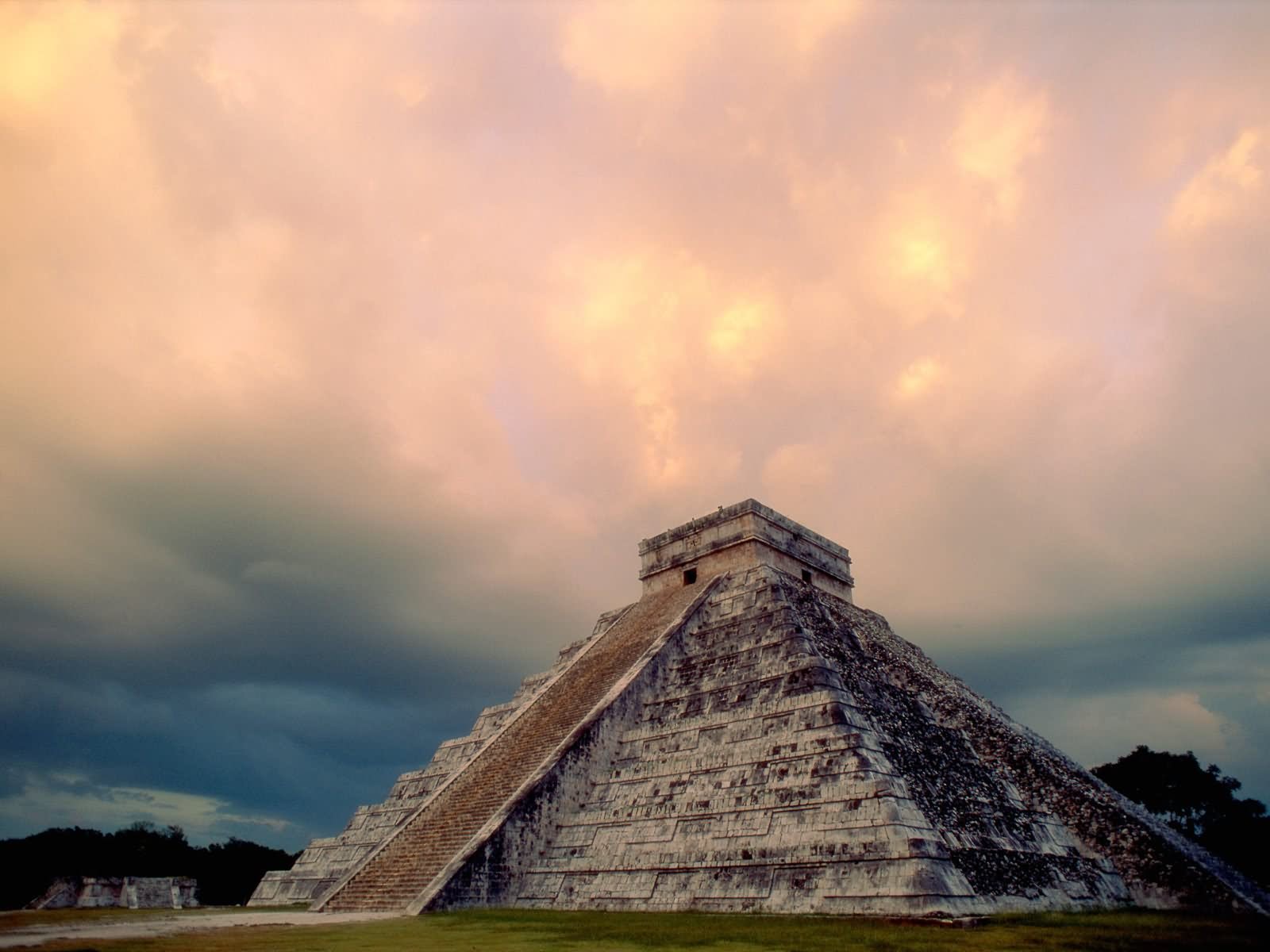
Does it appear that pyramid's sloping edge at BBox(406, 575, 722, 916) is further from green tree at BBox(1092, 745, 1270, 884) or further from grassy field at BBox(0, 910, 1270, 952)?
green tree at BBox(1092, 745, 1270, 884)

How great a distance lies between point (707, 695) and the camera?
1576cm

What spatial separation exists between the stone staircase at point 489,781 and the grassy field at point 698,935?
9.52ft

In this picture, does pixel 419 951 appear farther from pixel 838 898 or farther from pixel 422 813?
pixel 422 813

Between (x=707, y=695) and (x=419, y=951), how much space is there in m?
8.61

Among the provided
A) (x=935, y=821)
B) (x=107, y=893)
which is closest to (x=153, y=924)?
(x=935, y=821)

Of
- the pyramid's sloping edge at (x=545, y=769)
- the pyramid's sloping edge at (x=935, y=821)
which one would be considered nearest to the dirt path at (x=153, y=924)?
the pyramid's sloping edge at (x=545, y=769)

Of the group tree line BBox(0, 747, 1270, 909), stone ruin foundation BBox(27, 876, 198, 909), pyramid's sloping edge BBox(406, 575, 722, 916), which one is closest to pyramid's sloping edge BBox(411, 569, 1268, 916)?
pyramid's sloping edge BBox(406, 575, 722, 916)

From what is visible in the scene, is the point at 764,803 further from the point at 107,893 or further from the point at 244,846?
the point at 244,846

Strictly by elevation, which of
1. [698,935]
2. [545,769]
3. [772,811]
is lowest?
[698,935]

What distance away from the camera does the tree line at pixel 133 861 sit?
3800 centimetres

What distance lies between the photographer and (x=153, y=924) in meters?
11.2

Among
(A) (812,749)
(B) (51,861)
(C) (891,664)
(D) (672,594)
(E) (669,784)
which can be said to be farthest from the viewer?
(B) (51,861)

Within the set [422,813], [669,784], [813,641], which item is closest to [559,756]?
[669,784]

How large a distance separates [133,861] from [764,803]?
44.8 metres
